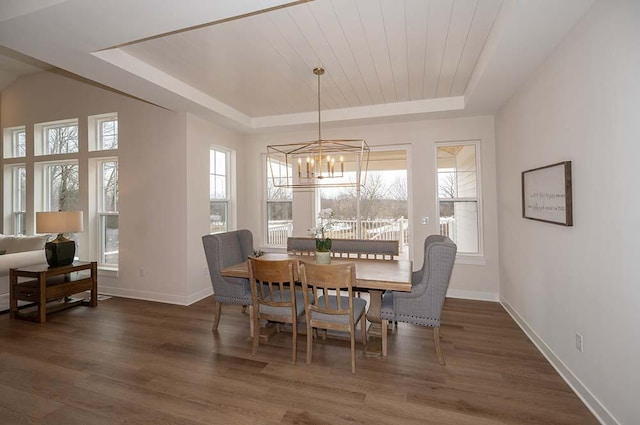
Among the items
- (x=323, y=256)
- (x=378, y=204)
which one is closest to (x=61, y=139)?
(x=323, y=256)

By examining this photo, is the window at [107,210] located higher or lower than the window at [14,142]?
lower

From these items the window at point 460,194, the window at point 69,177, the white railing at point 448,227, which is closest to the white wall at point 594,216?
the window at point 460,194

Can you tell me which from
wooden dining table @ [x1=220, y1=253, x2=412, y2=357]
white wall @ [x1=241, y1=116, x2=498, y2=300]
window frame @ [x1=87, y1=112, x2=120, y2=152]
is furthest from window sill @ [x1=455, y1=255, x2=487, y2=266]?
window frame @ [x1=87, y1=112, x2=120, y2=152]

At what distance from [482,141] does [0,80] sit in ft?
27.1

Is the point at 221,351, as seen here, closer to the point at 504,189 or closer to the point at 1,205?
the point at 504,189

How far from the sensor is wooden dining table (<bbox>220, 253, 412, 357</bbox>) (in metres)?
2.56

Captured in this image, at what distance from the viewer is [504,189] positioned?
4.00 meters

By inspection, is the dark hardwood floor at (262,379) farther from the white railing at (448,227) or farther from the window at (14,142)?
the window at (14,142)

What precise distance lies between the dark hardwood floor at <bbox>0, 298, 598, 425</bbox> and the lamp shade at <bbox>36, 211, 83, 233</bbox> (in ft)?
3.97

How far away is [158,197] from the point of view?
441 cm

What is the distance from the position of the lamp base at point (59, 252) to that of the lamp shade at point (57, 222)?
197mm

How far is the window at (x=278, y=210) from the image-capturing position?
18.0 ft

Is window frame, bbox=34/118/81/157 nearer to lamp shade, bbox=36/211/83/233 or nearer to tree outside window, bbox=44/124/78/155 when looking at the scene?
tree outside window, bbox=44/124/78/155

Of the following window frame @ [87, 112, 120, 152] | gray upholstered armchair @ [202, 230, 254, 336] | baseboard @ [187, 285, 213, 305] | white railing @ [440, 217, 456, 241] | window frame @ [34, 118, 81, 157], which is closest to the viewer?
gray upholstered armchair @ [202, 230, 254, 336]
